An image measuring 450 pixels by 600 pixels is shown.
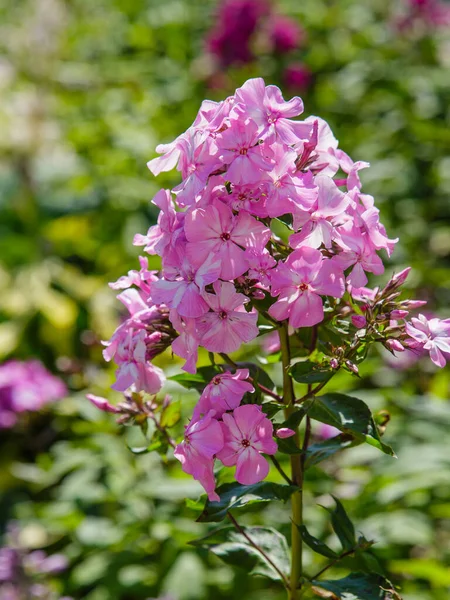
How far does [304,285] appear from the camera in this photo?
899 millimetres

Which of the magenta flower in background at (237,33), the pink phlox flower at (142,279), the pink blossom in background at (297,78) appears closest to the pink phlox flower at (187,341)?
the pink phlox flower at (142,279)

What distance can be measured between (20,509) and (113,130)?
2.83 m

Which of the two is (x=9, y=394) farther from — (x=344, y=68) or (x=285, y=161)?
(x=344, y=68)

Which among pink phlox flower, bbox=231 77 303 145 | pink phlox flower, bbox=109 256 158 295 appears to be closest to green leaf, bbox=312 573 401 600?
pink phlox flower, bbox=109 256 158 295

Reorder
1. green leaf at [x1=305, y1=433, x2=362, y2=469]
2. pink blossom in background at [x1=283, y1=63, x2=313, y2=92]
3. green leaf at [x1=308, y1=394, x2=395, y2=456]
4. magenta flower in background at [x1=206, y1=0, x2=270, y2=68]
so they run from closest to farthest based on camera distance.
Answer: green leaf at [x1=308, y1=394, x2=395, y2=456] < green leaf at [x1=305, y1=433, x2=362, y2=469] < pink blossom in background at [x1=283, y1=63, x2=313, y2=92] < magenta flower in background at [x1=206, y1=0, x2=270, y2=68]

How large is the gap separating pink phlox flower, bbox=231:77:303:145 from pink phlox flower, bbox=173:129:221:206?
0.17 ft

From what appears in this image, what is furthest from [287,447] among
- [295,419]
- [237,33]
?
[237,33]

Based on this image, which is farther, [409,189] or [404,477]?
[409,189]

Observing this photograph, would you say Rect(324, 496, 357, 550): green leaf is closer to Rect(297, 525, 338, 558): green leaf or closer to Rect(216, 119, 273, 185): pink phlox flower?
Rect(297, 525, 338, 558): green leaf

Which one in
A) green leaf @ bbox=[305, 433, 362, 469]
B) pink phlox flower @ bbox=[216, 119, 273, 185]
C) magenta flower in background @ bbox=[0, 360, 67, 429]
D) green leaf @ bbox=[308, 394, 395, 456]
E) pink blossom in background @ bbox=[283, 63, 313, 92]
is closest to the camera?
pink phlox flower @ bbox=[216, 119, 273, 185]

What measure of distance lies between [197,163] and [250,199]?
8cm

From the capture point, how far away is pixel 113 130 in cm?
486

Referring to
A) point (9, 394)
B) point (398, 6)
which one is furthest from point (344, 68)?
point (9, 394)

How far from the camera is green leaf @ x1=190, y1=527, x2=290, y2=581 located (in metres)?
1.17
